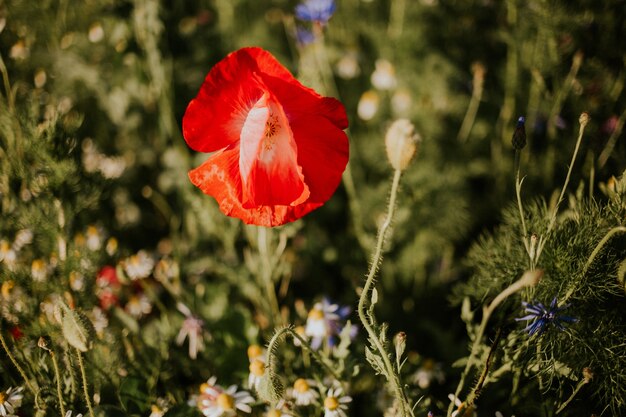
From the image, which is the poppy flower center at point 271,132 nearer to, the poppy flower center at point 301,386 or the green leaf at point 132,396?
the poppy flower center at point 301,386

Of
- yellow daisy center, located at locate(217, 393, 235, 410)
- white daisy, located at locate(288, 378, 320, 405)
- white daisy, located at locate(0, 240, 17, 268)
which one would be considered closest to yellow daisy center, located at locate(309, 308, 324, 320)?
white daisy, located at locate(288, 378, 320, 405)

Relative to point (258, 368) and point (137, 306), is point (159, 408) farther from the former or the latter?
point (137, 306)

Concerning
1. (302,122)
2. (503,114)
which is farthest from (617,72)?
(302,122)

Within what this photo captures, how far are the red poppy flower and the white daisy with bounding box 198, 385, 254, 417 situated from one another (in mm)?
405

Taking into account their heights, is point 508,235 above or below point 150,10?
below

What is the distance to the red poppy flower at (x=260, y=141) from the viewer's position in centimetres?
82

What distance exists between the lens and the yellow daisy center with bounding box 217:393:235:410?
3.20 ft

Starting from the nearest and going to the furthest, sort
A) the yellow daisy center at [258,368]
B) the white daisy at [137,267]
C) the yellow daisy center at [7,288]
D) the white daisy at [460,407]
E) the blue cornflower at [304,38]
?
the white daisy at [460,407] → the yellow daisy center at [258,368] → the yellow daisy center at [7,288] → the white daisy at [137,267] → the blue cornflower at [304,38]

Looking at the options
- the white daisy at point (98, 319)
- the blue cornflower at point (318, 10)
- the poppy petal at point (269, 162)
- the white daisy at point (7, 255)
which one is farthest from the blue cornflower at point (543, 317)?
the white daisy at point (7, 255)

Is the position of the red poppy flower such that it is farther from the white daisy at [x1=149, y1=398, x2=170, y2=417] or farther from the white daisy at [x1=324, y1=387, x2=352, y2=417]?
the white daisy at [x1=149, y1=398, x2=170, y2=417]

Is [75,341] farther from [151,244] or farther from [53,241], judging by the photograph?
[151,244]

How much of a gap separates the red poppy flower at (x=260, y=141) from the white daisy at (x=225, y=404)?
0.41 meters

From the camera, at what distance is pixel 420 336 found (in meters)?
1.45

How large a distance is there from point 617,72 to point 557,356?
Result: 45.3 inches
